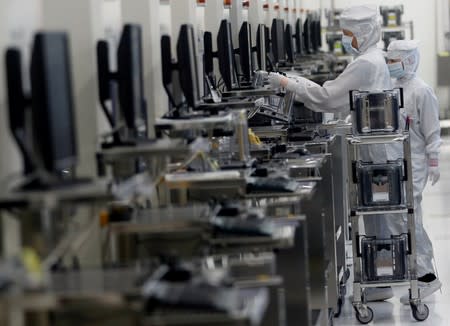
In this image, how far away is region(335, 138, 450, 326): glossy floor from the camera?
7676mm

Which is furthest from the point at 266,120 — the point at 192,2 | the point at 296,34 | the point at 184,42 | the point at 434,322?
Result: the point at 296,34

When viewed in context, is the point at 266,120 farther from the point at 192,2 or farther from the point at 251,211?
the point at 251,211

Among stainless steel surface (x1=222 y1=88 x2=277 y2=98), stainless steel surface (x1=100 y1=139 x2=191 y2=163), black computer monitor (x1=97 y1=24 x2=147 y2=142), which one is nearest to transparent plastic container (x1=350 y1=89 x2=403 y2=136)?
stainless steel surface (x1=222 y1=88 x2=277 y2=98)

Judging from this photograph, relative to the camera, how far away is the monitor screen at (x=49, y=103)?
137 inches

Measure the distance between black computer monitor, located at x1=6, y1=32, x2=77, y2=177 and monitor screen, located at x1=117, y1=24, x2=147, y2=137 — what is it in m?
0.88

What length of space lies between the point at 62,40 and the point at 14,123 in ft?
1.02

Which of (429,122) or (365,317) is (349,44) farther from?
(365,317)

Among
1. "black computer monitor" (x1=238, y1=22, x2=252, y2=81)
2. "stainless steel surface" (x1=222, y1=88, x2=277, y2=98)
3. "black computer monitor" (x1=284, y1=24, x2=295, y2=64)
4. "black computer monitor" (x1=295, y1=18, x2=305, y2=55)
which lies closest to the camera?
"stainless steel surface" (x1=222, y1=88, x2=277, y2=98)

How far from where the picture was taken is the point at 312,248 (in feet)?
21.8

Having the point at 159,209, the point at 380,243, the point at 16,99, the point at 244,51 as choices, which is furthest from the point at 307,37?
the point at 16,99

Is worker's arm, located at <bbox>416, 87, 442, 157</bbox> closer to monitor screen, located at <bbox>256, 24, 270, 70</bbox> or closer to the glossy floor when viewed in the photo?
the glossy floor

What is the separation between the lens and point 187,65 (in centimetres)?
569

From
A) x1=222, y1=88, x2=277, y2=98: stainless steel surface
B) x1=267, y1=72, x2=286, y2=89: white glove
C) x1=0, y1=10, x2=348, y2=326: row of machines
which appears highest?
x1=267, y1=72, x2=286, y2=89: white glove

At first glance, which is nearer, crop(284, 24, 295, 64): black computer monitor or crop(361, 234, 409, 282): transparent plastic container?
crop(361, 234, 409, 282): transparent plastic container
